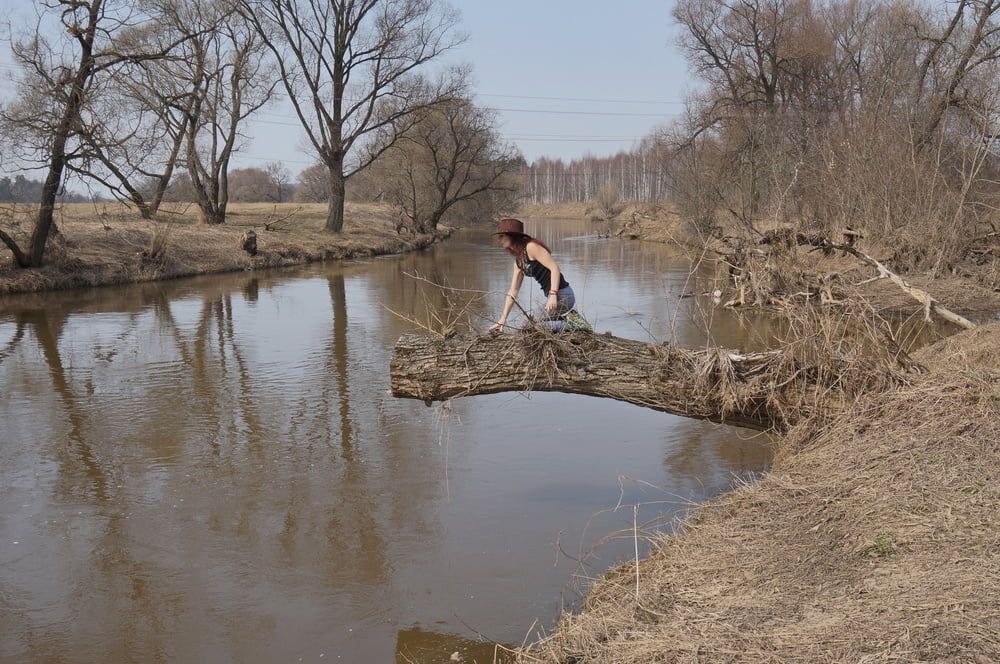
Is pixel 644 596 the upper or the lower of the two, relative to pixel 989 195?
lower

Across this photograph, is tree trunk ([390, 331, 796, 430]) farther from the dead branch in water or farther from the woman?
the woman

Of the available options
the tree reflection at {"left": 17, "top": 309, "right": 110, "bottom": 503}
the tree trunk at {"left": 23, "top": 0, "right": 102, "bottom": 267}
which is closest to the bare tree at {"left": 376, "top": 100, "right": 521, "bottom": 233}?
the tree trunk at {"left": 23, "top": 0, "right": 102, "bottom": 267}

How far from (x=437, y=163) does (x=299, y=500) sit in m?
39.0

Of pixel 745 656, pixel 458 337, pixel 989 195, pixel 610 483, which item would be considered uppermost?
pixel 989 195

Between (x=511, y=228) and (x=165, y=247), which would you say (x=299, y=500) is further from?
(x=165, y=247)

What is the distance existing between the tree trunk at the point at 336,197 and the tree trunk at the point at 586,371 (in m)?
33.6

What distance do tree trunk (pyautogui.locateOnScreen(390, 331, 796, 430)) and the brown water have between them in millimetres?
415

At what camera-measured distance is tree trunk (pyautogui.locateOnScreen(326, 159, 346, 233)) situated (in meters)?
38.7

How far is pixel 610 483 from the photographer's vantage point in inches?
310

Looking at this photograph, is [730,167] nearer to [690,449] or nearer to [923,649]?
[690,449]

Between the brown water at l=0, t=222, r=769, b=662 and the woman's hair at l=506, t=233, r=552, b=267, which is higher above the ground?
the woman's hair at l=506, t=233, r=552, b=267

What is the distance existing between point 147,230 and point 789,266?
2447 centimetres

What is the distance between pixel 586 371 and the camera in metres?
6.34

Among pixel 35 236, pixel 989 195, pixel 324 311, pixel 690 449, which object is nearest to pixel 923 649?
pixel 690 449
